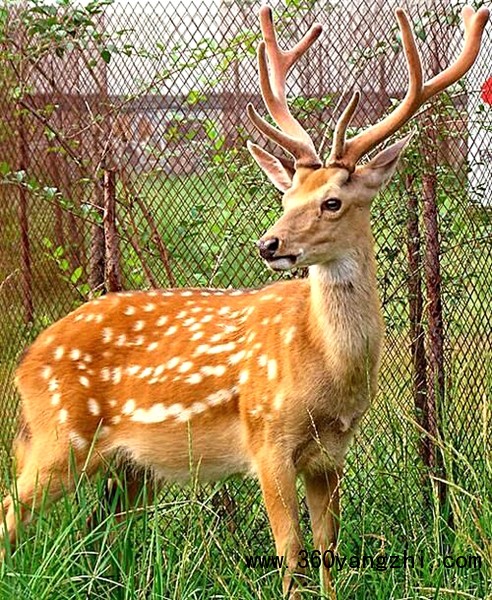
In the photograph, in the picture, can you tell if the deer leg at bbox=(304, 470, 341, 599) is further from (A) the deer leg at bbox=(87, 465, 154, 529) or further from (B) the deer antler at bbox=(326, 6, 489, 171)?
(B) the deer antler at bbox=(326, 6, 489, 171)

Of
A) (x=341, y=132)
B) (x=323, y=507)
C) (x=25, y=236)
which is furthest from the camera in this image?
(x=25, y=236)

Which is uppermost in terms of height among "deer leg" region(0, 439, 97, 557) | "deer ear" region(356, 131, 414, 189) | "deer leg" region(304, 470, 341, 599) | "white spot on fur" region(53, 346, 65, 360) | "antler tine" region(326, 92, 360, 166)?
"antler tine" region(326, 92, 360, 166)

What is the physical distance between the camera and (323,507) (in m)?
4.59

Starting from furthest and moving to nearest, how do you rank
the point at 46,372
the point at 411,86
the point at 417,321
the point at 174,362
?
1. the point at 417,321
2. the point at 46,372
3. the point at 174,362
4. the point at 411,86

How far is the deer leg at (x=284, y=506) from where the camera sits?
4309 millimetres

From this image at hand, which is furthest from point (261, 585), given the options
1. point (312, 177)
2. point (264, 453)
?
point (312, 177)

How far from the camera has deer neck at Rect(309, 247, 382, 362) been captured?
4.34 meters

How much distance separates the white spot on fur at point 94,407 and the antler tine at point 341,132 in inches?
50.0

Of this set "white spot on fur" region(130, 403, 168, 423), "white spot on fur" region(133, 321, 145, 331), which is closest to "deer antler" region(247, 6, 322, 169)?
"white spot on fur" region(133, 321, 145, 331)

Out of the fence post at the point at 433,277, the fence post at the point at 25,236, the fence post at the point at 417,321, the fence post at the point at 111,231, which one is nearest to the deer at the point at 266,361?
the fence post at the point at 111,231

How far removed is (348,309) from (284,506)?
0.72m

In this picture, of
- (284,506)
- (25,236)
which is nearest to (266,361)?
(284,506)

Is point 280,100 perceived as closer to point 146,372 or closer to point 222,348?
point 222,348

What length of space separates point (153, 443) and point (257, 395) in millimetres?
514
